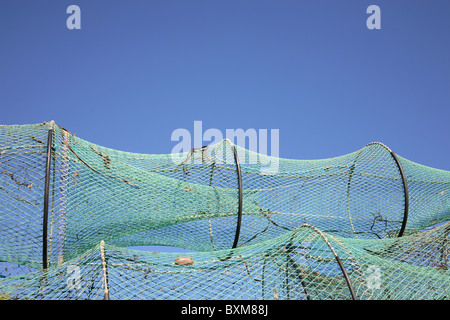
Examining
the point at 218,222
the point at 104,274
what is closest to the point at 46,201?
the point at 104,274

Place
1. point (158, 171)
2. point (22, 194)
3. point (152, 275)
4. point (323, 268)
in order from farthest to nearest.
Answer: point (158, 171), point (22, 194), point (323, 268), point (152, 275)

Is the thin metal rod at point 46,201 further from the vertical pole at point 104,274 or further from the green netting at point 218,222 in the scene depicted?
A: the vertical pole at point 104,274

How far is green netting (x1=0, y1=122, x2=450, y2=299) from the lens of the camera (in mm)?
3539

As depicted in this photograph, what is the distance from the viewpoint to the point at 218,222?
5016 mm

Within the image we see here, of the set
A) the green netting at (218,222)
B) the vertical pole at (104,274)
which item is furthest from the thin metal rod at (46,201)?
the vertical pole at (104,274)

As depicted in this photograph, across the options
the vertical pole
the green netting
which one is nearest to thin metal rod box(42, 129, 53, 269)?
the green netting

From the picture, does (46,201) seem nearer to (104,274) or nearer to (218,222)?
(104,274)

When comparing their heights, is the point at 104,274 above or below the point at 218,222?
Result: below

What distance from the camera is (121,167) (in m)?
4.53

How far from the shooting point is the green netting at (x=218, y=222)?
354 cm

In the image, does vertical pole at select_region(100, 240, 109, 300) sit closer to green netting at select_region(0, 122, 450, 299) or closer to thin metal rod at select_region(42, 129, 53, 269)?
green netting at select_region(0, 122, 450, 299)
